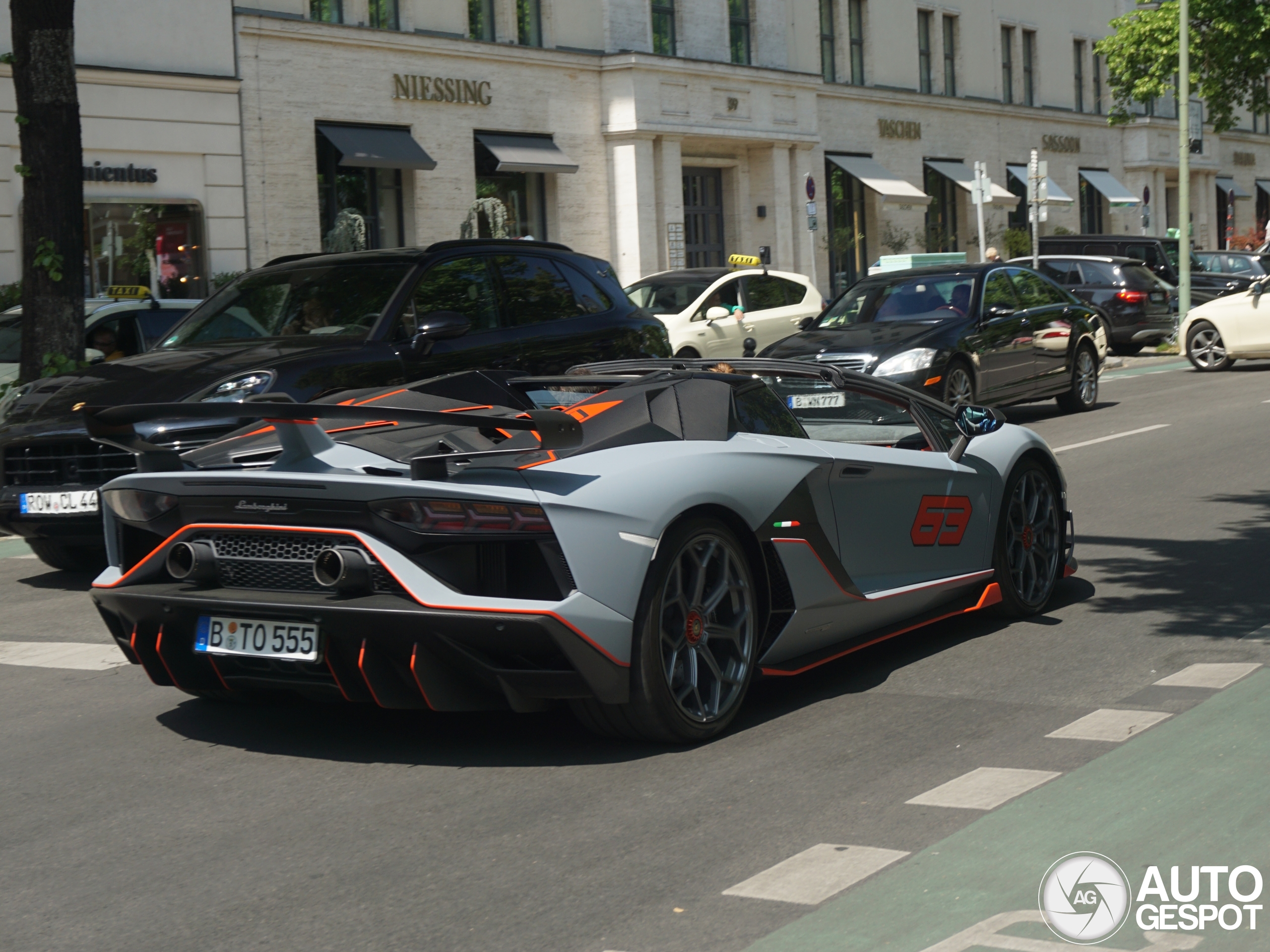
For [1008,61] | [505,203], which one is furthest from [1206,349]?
[1008,61]

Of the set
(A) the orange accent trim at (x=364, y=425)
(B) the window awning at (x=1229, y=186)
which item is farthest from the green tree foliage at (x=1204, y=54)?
(A) the orange accent trim at (x=364, y=425)

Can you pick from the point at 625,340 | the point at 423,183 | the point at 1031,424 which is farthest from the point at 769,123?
the point at 625,340

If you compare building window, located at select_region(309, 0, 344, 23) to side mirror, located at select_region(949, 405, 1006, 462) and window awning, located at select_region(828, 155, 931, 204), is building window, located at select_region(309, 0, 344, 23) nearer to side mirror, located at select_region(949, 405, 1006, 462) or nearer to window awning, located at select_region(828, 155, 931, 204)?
window awning, located at select_region(828, 155, 931, 204)

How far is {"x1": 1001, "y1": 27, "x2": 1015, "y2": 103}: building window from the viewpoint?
4734 centimetres

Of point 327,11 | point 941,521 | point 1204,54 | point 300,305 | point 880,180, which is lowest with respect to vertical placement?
point 941,521

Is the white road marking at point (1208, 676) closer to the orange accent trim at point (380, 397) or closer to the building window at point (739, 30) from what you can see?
the orange accent trim at point (380, 397)

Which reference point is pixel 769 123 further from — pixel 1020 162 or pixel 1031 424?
pixel 1031 424

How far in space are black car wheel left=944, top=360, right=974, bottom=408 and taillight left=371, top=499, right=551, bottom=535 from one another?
34.4ft

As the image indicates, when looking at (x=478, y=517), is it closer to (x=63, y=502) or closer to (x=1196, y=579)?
(x=1196, y=579)

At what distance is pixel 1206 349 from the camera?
76.3ft

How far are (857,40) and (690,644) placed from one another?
38.1m

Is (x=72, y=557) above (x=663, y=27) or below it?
below

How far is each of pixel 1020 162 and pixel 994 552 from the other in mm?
42986

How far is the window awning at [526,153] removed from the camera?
3022cm
